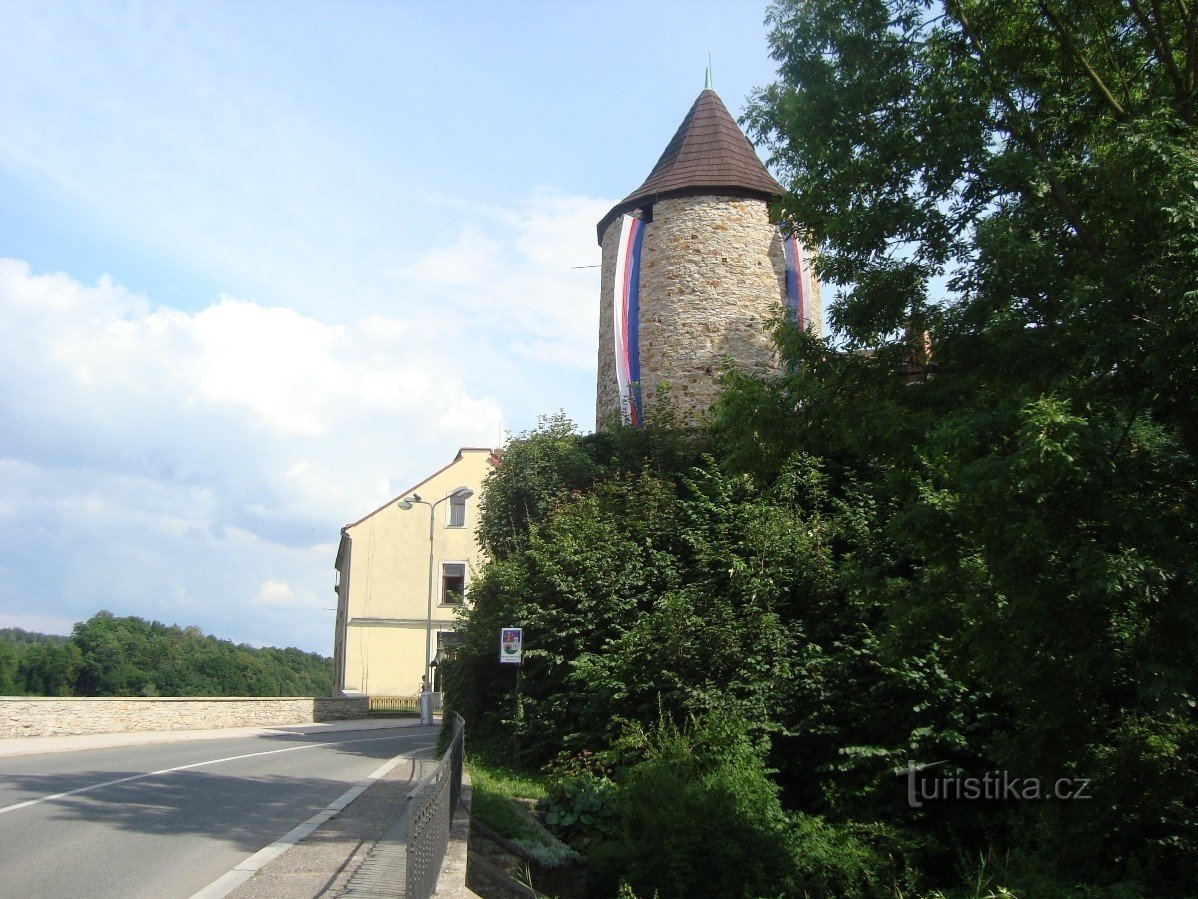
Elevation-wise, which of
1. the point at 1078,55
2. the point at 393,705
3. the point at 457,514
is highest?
the point at 457,514

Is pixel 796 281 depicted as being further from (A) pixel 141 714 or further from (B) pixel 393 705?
(B) pixel 393 705

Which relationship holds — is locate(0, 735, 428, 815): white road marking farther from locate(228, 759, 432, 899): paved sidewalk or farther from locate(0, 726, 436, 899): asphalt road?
locate(228, 759, 432, 899): paved sidewalk

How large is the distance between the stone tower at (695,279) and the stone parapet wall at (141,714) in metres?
12.3

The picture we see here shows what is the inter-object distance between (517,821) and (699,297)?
14.8 m

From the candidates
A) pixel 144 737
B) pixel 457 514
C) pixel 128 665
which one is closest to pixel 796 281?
pixel 144 737

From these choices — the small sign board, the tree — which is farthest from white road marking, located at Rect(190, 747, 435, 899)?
the tree

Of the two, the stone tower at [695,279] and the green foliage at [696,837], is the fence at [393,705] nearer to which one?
the stone tower at [695,279]

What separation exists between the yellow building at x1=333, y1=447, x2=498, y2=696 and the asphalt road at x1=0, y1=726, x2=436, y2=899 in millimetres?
23540

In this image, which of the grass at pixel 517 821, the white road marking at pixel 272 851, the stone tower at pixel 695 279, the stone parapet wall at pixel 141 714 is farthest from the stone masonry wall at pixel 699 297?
the stone parapet wall at pixel 141 714

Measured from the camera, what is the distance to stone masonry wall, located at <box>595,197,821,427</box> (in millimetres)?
22734

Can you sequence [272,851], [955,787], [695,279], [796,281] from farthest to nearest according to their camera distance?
[796,281]
[695,279]
[955,787]
[272,851]

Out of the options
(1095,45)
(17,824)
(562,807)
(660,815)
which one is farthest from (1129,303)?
(17,824)

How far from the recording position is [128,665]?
79.6m

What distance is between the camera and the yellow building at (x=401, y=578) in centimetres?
4175
